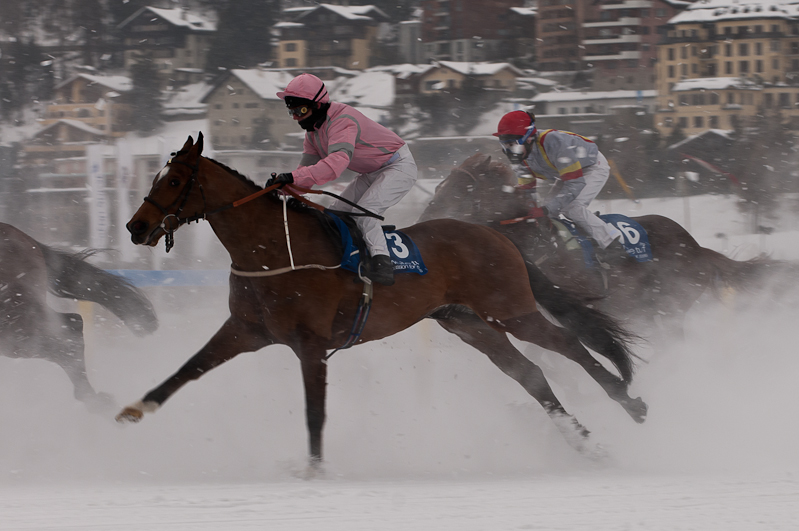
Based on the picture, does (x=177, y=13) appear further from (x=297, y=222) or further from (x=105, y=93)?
(x=297, y=222)

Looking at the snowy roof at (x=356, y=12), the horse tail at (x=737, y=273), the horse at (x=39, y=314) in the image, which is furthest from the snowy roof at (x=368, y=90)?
the horse at (x=39, y=314)

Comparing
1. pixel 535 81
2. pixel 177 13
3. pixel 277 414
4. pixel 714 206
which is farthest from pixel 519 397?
pixel 177 13

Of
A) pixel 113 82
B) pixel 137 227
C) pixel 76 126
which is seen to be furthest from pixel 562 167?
pixel 113 82

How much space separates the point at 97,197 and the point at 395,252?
4.72m

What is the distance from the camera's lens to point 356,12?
1427 centimetres

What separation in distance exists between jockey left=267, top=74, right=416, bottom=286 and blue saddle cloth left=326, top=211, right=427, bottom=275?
0.07 meters

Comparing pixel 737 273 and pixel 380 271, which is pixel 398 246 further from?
pixel 737 273

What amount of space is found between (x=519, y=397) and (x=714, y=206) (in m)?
9.15

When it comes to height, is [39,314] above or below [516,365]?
above

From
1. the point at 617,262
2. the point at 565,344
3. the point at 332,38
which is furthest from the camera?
the point at 332,38

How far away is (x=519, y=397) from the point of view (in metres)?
5.50

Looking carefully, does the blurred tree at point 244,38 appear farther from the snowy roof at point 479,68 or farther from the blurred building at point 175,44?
the snowy roof at point 479,68

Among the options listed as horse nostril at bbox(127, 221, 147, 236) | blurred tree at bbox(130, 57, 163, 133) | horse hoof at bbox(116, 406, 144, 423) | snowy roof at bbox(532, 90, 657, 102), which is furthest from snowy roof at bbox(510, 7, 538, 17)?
horse hoof at bbox(116, 406, 144, 423)

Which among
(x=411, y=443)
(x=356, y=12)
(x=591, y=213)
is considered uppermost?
(x=356, y=12)
